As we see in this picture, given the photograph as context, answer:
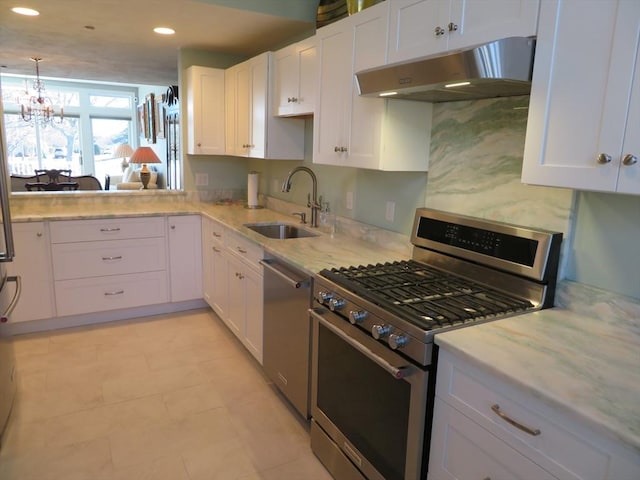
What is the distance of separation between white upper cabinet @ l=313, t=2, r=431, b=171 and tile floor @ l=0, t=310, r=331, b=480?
1.47m

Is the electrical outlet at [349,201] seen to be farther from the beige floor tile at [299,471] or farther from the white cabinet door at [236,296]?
the beige floor tile at [299,471]

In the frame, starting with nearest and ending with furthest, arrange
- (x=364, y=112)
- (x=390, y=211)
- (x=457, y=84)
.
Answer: (x=457, y=84) < (x=364, y=112) < (x=390, y=211)

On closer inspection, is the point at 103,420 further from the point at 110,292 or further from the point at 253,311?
the point at 110,292

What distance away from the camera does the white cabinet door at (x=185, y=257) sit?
12.5 feet

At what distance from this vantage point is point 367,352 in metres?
1.65

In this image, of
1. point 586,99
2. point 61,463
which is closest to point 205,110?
point 61,463

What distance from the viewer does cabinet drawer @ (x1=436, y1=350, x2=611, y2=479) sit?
1.04m

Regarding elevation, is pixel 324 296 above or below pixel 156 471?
above

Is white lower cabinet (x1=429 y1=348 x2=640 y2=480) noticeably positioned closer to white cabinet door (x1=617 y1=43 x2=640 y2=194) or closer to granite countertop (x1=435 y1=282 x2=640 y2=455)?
granite countertop (x1=435 y1=282 x2=640 y2=455)

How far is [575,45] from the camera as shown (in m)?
1.29

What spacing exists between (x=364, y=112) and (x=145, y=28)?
2.16 m

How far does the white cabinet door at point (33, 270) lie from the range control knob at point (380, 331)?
2835 mm

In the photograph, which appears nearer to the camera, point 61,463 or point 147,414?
point 61,463

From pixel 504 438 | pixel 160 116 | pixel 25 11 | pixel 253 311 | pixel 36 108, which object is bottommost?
pixel 253 311
